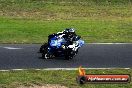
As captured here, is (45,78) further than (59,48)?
No

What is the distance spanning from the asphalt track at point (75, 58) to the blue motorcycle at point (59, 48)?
0.22m

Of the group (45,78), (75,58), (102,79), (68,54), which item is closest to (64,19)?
(75,58)

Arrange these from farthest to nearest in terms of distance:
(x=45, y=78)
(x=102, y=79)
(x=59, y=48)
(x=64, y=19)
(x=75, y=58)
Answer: (x=64, y=19), (x=75, y=58), (x=59, y=48), (x=45, y=78), (x=102, y=79)

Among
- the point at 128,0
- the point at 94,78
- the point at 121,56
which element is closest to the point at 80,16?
the point at 128,0

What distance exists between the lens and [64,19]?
32.0m

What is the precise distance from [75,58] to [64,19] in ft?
47.3

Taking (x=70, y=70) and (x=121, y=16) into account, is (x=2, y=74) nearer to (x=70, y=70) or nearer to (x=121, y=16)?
(x=70, y=70)

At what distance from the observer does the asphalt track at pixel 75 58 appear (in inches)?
648

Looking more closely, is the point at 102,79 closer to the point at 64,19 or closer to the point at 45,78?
the point at 45,78

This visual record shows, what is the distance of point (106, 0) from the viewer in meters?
43.1

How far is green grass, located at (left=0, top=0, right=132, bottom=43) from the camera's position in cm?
2402

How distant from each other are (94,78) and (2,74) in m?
3.74

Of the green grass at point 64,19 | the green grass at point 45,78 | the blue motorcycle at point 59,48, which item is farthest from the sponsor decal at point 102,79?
the green grass at point 64,19

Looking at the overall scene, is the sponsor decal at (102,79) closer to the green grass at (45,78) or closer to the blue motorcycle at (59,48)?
the green grass at (45,78)
